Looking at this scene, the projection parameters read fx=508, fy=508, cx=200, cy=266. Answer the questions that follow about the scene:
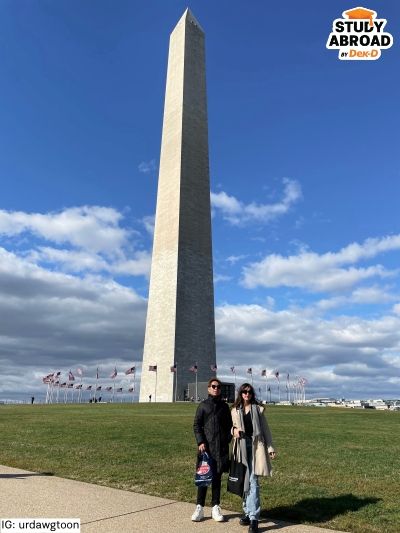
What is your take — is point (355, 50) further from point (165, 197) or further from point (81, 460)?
point (165, 197)

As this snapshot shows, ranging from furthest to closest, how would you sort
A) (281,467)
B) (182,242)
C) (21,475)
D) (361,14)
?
(182,242) < (361,14) < (281,467) < (21,475)

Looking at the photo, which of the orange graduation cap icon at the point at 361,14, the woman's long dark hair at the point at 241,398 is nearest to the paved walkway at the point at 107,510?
the woman's long dark hair at the point at 241,398

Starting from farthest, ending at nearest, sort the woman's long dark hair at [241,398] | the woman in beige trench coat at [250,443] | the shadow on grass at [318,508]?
the shadow on grass at [318,508] < the woman's long dark hair at [241,398] < the woman in beige trench coat at [250,443]

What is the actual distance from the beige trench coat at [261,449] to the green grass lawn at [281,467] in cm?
112

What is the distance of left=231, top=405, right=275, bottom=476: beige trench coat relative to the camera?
6.77 meters

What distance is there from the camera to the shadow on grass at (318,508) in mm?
7281

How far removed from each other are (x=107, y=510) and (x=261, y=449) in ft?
8.04

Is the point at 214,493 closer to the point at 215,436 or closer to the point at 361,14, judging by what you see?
the point at 215,436

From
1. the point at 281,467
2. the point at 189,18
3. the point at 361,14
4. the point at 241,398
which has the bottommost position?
the point at 281,467

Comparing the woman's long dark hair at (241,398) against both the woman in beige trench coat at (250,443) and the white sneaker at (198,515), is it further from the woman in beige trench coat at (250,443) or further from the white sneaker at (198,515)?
the white sneaker at (198,515)

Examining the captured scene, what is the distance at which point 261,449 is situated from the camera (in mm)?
6879

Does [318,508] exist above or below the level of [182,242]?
below

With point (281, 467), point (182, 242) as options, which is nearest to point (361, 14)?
point (281, 467)

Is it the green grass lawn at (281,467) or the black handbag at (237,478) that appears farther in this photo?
the green grass lawn at (281,467)
